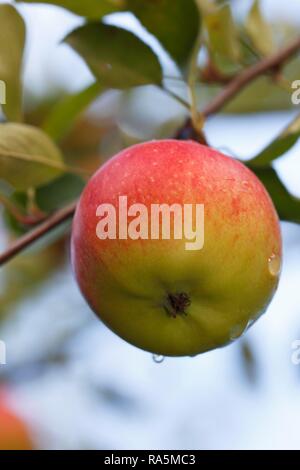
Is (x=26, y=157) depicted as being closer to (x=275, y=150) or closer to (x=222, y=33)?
(x=275, y=150)

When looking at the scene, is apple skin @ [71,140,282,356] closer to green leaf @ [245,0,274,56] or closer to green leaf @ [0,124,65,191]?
green leaf @ [0,124,65,191]

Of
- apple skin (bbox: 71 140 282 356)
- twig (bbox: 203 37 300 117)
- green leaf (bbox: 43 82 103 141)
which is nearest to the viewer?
apple skin (bbox: 71 140 282 356)

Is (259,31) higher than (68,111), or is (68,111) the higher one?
(259,31)

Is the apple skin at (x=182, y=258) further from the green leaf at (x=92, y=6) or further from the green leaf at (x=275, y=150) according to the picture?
the green leaf at (x=92, y=6)

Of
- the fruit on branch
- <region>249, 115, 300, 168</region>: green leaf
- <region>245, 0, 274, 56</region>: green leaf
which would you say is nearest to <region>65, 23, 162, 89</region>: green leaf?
<region>249, 115, 300, 168</region>: green leaf

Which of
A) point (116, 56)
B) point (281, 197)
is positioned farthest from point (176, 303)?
point (116, 56)

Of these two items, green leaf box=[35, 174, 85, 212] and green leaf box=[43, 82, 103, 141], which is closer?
green leaf box=[35, 174, 85, 212]
